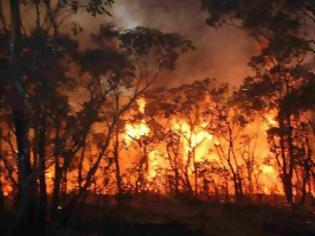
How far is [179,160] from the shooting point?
4066cm

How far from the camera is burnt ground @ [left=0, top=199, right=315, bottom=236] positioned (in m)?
19.6

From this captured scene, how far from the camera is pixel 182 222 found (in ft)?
68.8

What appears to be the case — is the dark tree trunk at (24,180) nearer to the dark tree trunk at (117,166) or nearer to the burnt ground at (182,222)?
the burnt ground at (182,222)

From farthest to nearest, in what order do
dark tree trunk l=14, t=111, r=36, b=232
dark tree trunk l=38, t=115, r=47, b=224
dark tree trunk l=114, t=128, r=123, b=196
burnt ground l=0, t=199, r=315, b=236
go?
1. dark tree trunk l=114, t=128, r=123, b=196
2. burnt ground l=0, t=199, r=315, b=236
3. dark tree trunk l=38, t=115, r=47, b=224
4. dark tree trunk l=14, t=111, r=36, b=232

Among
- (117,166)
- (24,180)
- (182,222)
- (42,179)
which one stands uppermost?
(117,166)

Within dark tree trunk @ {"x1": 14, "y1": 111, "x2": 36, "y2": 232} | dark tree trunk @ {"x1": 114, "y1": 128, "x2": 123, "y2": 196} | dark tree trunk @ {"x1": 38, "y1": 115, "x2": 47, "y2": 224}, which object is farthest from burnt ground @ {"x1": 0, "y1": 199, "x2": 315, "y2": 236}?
dark tree trunk @ {"x1": 114, "y1": 128, "x2": 123, "y2": 196}

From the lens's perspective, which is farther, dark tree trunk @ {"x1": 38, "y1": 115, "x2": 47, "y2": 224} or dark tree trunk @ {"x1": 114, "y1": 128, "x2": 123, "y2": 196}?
dark tree trunk @ {"x1": 114, "y1": 128, "x2": 123, "y2": 196}

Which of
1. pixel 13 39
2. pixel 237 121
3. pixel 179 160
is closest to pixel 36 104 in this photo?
pixel 13 39

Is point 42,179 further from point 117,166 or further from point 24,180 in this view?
point 117,166

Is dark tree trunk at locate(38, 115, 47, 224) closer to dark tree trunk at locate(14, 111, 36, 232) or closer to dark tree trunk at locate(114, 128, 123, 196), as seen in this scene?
dark tree trunk at locate(14, 111, 36, 232)

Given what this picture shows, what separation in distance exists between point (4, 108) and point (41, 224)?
418 centimetres

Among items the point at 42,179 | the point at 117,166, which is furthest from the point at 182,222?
the point at 117,166

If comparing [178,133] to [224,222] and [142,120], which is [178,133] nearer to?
[142,120]

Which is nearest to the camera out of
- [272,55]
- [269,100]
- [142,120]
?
[272,55]
